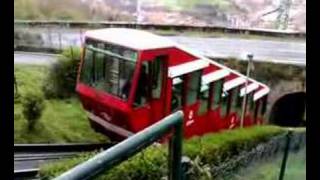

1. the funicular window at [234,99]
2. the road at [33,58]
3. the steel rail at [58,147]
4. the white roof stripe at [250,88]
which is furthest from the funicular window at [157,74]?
the road at [33,58]

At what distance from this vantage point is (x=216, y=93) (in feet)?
27.1

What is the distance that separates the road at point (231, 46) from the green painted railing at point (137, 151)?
11423 mm

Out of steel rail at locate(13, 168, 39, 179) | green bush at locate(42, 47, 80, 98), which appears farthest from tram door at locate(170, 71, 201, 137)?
green bush at locate(42, 47, 80, 98)

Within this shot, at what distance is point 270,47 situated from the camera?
1484cm

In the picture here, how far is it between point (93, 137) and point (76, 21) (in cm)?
483

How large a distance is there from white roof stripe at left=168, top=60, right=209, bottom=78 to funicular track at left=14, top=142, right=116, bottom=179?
959 mm

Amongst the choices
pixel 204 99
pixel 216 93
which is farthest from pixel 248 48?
pixel 204 99

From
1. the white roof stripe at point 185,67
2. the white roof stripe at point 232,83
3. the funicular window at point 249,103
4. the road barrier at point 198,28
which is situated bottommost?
the funicular window at point 249,103

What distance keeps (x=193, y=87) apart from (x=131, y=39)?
0.98 meters

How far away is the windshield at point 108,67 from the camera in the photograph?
6891 mm

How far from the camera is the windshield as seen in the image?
6.89 metres

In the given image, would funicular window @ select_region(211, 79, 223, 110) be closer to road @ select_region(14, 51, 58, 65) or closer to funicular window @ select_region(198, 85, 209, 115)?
funicular window @ select_region(198, 85, 209, 115)

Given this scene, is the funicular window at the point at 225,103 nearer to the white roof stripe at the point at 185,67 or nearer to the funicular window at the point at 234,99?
the funicular window at the point at 234,99
